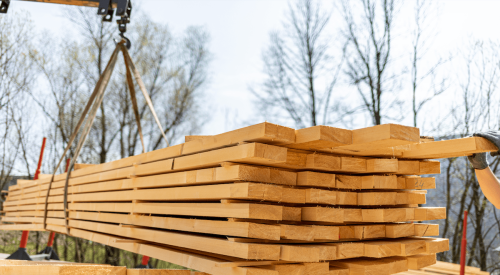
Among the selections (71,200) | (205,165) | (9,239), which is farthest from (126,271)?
(9,239)

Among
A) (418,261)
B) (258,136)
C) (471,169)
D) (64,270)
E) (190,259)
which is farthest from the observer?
(471,169)

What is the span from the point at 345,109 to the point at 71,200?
9.65 meters

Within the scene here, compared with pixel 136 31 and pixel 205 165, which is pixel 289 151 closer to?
pixel 205 165

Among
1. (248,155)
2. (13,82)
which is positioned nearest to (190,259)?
(248,155)

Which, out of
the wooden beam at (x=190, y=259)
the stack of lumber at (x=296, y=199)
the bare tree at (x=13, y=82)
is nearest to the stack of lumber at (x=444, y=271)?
the stack of lumber at (x=296, y=199)

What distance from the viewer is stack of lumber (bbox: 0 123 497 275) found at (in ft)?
7.07

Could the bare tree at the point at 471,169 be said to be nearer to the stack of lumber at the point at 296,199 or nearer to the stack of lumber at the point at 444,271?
the stack of lumber at the point at 444,271

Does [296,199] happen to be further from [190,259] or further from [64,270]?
[64,270]

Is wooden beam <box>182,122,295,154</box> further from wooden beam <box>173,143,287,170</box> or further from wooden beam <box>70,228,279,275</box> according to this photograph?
wooden beam <box>70,228,279,275</box>

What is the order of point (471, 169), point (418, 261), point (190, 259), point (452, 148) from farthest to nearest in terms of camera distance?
point (471, 169) → point (418, 261) → point (190, 259) → point (452, 148)

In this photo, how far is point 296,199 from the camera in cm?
239

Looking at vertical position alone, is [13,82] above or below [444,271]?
above

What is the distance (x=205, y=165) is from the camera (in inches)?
101

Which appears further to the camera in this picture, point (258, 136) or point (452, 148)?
point (452, 148)
